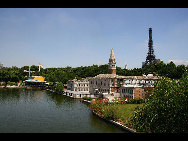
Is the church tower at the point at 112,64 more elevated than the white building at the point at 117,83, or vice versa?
the church tower at the point at 112,64

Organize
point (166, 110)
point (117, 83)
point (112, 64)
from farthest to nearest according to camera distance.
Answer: point (112, 64)
point (117, 83)
point (166, 110)

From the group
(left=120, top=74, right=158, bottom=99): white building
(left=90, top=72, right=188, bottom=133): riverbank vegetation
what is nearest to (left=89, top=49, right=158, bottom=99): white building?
(left=120, top=74, right=158, bottom=99): white building

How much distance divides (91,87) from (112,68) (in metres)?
9.59

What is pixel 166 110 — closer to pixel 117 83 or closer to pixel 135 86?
pixel 135 86

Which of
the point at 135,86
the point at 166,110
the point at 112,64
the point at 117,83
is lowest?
the point at 166,110

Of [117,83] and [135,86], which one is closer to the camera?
[135,86]

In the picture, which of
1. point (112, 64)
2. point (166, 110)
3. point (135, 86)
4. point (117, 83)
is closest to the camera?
point (166, 110)

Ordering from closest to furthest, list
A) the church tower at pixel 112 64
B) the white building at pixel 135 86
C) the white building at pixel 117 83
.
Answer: the white building at pixel 135 86 → the white building at pixel 117 83 → the church tower at pixel 112 64

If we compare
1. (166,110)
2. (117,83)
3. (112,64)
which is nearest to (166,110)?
(166,110)

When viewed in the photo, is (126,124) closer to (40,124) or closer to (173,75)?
(40,124)

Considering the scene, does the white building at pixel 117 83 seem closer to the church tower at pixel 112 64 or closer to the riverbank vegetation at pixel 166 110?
the church tower at pixel 112 64

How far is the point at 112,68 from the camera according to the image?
201ft

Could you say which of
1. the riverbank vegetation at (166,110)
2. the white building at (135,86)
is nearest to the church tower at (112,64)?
the white building at (135,86)
